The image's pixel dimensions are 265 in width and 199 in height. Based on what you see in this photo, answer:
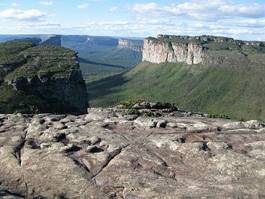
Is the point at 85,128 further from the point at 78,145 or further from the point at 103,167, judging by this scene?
the point at 103,167

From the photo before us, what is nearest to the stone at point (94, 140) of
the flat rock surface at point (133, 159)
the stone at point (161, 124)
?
the flat rock surface at point (133, 159)

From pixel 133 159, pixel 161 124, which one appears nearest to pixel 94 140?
pixel 133 159

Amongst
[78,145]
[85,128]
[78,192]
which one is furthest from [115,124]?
[78,192]

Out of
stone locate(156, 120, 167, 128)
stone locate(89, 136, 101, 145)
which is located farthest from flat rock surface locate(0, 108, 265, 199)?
stone locate(156, 120, 167, 128)

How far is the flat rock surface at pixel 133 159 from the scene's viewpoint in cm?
3978

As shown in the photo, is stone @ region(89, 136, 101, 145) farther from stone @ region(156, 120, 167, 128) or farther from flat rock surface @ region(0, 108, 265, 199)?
stone @ region(156, 120, 167, 128)

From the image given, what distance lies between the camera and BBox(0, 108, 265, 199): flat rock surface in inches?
1566

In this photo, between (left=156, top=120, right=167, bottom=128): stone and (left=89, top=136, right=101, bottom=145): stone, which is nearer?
(left=89, top=136, right=101, bottom=145): stone

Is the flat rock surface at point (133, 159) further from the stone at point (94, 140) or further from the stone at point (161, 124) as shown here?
the stone at point (161, 124)

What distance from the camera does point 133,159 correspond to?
44.9m

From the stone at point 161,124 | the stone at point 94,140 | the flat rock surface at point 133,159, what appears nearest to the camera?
the flat rock surface at point 133,159

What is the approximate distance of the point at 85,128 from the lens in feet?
180

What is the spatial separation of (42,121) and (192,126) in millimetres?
17360

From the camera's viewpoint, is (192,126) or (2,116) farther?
(2,116)
